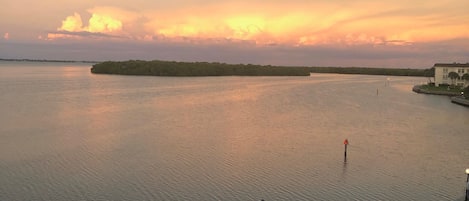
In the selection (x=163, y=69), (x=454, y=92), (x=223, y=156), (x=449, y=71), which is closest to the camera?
(x=223, y=156)

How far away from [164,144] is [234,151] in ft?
10.0

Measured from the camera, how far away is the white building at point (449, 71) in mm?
52844

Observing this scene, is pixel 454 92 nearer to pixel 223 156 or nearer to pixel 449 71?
pixel 449 71

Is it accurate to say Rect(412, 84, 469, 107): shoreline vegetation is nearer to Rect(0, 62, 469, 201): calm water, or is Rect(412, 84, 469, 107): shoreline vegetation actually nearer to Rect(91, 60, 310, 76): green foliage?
Rect(0, 62, 469, 201): calm water

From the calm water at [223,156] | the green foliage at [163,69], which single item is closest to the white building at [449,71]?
the calm water at [223,156]

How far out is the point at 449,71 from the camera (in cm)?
5478

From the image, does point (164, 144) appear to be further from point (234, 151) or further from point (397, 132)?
point (397, 132)

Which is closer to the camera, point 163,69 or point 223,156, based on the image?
point 223,156

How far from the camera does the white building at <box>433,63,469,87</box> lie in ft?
173

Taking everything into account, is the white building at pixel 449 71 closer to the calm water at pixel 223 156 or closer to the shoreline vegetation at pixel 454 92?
the shoreline vegetation at pixel 454 92

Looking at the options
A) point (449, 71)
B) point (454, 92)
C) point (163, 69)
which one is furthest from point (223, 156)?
point (163, 69)

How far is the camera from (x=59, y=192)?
35.4ft

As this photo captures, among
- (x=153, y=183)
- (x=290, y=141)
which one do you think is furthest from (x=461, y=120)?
(x=153, y=183)

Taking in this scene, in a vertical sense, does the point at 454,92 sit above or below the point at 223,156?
above
